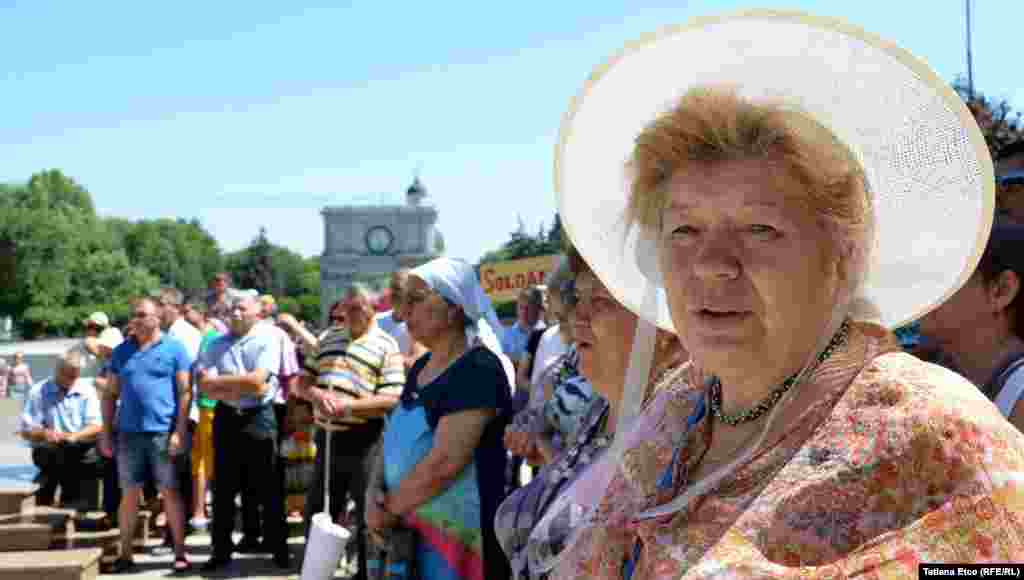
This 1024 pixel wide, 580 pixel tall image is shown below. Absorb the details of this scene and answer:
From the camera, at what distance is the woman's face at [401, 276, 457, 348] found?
158 inches

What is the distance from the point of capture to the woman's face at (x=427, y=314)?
4012 millimetres

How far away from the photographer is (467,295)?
161 inches

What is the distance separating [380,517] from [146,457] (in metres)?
3.84

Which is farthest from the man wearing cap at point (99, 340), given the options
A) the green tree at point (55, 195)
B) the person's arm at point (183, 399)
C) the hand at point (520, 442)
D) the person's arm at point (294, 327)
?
the green tree at point (55, 195)

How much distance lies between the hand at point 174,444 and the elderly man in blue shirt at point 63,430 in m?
1.83

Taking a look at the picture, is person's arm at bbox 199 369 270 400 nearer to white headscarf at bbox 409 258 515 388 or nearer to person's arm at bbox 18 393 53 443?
person's arm at bbox 18 393 53 443

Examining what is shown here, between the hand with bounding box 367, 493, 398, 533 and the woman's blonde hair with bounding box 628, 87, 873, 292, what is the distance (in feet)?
8.01

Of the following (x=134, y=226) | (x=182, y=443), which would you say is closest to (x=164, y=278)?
(x=134, y=226)

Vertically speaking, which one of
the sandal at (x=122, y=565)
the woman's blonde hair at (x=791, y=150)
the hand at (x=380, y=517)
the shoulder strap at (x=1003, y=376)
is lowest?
the sandal at (x=122, y=565)

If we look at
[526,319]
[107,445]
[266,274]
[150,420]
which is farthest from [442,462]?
[266,274]

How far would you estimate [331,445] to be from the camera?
575 cm

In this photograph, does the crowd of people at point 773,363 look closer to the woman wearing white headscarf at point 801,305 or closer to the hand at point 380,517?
the woman wearing white headscarf at point 801,305

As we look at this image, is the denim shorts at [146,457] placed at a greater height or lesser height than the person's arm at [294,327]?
lesser

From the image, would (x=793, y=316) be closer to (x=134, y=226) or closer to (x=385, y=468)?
(x=385, y=468)
